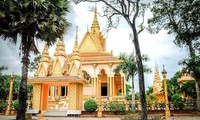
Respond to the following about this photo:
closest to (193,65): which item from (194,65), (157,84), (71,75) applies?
(194,65)

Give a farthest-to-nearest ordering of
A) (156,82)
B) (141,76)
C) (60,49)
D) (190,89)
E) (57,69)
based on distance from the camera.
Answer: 1. (156,82)
2. (60,49)
3. (57,69)
4. (190,89)
5. (141,76)

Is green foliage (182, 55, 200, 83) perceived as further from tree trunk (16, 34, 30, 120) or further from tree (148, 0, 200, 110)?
tree trunk (16, 34, 30, 120)

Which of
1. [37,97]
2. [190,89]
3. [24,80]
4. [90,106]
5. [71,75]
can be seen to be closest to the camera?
[24,80]

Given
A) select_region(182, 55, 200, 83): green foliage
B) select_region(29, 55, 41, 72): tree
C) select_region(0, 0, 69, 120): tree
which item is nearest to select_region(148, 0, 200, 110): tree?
select_region(182, 55, 200, 83): green foliage

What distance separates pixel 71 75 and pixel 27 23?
915cm

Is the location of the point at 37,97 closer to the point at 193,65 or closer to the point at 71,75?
the point at 71,75

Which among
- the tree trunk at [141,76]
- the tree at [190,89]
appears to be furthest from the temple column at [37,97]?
the tree at [190,89]

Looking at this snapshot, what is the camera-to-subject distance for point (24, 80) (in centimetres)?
1234

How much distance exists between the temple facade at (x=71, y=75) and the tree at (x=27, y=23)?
2.54 metres

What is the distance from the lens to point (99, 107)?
18984 millimetres

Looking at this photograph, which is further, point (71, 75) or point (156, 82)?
point (156, 82)

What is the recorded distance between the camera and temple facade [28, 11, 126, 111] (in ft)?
65.8

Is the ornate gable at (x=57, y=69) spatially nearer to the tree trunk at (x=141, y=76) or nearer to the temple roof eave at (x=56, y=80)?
the temple roof eave at (x=56, y=80)

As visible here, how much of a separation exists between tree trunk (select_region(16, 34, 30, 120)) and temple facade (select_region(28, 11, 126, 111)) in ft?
10.9
